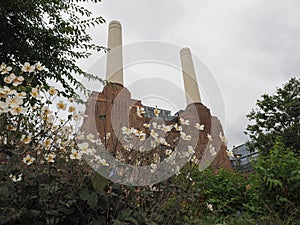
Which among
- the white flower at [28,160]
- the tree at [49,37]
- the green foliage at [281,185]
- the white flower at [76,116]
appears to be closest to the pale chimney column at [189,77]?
the tree at [49,37]

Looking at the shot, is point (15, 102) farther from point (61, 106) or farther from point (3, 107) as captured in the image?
point (61, 106)

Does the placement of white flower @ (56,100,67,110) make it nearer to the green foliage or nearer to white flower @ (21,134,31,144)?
white flower @ (21,134,31,144)

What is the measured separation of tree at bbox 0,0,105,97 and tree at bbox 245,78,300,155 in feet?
29.5

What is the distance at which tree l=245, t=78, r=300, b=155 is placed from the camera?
33.4 ft

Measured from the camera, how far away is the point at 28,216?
41.4 inches

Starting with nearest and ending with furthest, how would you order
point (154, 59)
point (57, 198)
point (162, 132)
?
point (57, 198) → point (162, 132) → point (154, 59)

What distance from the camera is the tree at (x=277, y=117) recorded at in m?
10.2

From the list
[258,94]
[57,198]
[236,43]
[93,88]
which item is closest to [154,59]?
[93,88]

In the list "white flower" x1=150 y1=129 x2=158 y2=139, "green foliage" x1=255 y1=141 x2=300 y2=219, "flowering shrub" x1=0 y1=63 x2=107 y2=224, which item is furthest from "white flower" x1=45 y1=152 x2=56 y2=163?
"green foliage" x1=255 y1=141 x2=300 y2=219

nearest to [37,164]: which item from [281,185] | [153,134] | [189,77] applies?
[153,134]

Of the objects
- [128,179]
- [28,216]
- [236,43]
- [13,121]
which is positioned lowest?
[28,216]

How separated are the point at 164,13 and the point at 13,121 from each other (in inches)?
191

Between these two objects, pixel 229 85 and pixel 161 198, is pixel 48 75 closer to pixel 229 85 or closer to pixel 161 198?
pixel 161 198

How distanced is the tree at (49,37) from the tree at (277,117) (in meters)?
9.00
